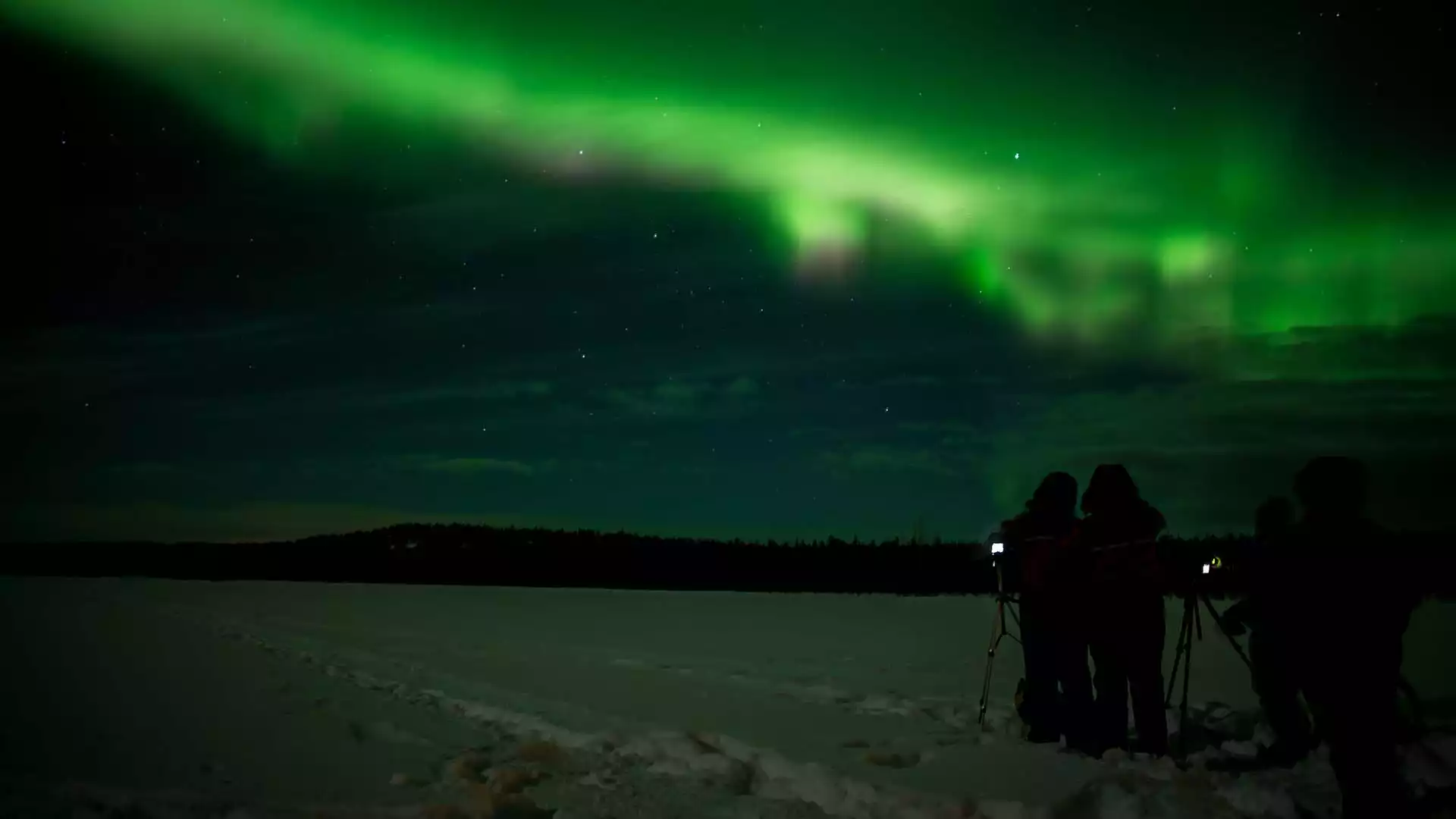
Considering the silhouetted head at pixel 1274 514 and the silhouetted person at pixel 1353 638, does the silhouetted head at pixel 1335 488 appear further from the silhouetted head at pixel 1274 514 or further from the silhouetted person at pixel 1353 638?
the silhouetted head at pixel 1274 514

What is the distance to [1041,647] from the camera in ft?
28.3

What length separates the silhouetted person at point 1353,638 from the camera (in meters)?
5.61

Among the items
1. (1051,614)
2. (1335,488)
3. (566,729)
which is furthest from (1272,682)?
(566,729)

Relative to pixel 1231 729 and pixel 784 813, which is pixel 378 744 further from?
pixel 1231 729

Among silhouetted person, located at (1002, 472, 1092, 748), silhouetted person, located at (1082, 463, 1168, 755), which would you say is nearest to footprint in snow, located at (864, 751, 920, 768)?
silhouetted person, located at (1002, 472, 1092, 748)

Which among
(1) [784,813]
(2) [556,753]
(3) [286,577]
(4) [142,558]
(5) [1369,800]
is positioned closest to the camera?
(5) [1369,800]

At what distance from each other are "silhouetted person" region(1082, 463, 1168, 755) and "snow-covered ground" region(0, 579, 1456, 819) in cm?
63

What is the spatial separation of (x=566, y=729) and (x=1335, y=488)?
19.9ft

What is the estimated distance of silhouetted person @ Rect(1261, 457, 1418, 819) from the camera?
561 centimetres

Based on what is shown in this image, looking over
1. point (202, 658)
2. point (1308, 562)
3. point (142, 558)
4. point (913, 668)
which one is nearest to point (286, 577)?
point (142, 558)

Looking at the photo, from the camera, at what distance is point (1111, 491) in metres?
7.67

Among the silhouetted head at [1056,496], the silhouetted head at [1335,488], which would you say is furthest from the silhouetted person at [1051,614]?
the silhouetted head at [1335,488]

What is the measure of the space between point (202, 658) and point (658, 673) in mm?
6004

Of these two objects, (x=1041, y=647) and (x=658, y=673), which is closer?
(x=1041, y=647)
